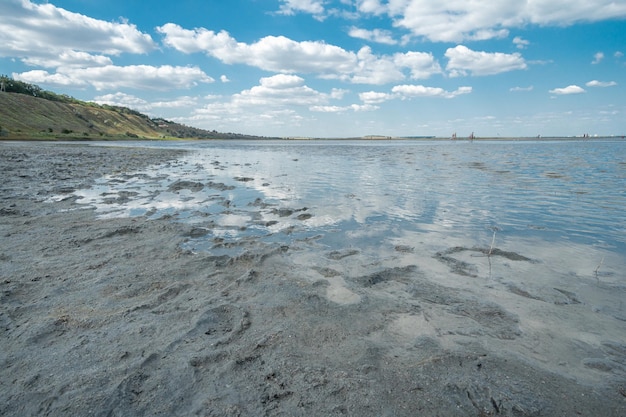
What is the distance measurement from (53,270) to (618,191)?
63.8ft

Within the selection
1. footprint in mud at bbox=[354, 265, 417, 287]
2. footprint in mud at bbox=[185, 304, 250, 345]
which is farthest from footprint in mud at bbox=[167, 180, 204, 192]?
footprint in mud at bbox=[185, 304, 250, 345]

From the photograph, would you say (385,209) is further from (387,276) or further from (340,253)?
(387,276)

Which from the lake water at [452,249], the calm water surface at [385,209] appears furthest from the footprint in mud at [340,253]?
the calm water surface at [385,209]

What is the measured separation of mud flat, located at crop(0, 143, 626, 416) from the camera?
2.83 meters

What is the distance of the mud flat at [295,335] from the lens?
2.83 metres

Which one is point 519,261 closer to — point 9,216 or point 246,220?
point 246,220

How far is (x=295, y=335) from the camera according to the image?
3.80 meters

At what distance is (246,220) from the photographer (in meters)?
9.35

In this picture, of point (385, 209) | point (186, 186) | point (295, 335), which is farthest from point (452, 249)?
point (186, 186)

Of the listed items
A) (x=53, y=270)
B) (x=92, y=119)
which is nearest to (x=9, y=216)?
(x=53, y=270)

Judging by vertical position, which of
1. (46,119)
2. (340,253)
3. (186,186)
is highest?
(46,119)

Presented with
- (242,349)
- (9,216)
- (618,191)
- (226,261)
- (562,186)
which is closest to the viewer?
(242,349)

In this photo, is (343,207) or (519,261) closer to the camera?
(519,261)

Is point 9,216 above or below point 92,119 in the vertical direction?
below
